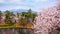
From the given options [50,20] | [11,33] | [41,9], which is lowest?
[11,33]

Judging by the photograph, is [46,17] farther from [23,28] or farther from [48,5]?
[23,28]

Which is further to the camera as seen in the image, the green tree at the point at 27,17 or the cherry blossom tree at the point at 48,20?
the green tree at the point at 27,17

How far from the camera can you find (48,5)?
2.74 meters

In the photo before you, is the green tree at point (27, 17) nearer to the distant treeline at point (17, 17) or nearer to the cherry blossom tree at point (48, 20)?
the distant treeline at point (17, 17)

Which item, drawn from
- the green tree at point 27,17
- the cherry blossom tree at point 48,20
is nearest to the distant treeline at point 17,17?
the green tree at point 27,17

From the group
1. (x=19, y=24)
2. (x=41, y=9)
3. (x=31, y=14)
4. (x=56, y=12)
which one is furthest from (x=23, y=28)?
(x=56, y=12)

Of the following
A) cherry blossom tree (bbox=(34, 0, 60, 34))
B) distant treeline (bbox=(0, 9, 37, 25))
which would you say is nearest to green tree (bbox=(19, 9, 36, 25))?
distant treeline (bbox=(0, 9, 37, 25))

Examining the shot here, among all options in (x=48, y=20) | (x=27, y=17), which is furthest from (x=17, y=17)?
(x=48, y=20)

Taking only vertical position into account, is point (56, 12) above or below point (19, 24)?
above

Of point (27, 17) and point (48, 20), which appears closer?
point (48, 20)

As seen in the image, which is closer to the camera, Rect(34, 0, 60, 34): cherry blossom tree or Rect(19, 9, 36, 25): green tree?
Rect(34, 0, 60, 34): cherry blossom tree

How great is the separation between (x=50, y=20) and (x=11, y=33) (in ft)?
2.36

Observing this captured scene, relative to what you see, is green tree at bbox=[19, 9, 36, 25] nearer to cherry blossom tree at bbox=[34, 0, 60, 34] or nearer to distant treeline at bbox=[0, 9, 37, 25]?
distant treeline at bbox=[0, 9, 37, 25]

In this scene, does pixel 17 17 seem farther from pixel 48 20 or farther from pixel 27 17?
pixel 48 20
